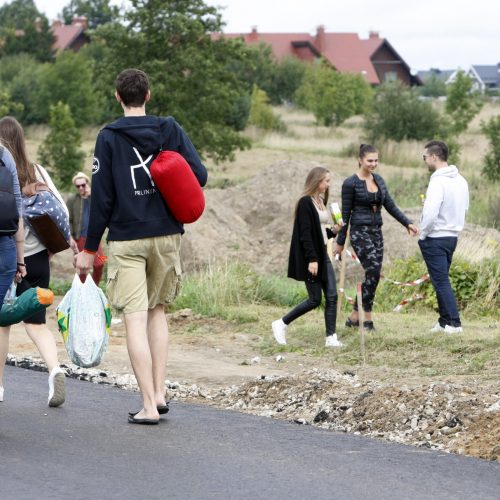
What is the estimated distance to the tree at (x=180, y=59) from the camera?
2850cm

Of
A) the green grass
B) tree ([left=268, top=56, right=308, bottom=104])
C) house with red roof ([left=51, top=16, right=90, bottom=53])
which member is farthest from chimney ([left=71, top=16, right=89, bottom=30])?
the green grass

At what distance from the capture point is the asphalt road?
20.0 ft

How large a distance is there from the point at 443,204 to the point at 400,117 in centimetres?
2981

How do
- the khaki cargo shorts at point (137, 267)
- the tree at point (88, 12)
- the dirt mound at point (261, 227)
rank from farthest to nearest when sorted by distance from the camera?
the tree at point (88, 12)
the dirt mound at point (261, 227)
the khaki cargo shorts at point (137, 267)

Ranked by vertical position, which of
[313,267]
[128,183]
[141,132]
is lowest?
[313,267]

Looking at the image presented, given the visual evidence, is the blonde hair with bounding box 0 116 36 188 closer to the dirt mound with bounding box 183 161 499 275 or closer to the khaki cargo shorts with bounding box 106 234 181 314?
the khaki cargo shorts with bounding box 106 234 181 314

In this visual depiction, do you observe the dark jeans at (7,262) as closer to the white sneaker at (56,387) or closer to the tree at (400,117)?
the white sneaker at (56,387)

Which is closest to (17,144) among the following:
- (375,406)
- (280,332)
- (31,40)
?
(375,406)

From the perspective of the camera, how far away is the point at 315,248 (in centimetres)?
1130

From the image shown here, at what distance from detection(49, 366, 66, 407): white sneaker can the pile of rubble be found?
0.99 m

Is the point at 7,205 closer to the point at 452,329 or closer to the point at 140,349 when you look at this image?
the point at 140,349

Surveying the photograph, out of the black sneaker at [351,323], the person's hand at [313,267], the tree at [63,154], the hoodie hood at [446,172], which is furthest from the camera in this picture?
the tree at [63,154]

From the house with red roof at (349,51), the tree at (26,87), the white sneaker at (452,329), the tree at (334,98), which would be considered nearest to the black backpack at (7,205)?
the white sneaker at (452,329)

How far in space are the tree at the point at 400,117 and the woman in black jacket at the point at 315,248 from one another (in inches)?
1164
